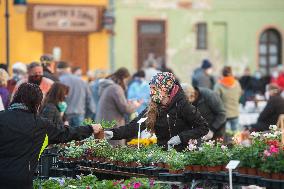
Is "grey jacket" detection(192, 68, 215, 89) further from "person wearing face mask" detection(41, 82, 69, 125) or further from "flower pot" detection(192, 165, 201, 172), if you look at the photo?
"flower pot" detection(192, 165, 201, 172)

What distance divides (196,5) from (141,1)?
2.07 m

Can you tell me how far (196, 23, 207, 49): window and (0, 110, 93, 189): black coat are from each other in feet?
83.6

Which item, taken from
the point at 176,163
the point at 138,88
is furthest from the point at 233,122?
the point at 176,163

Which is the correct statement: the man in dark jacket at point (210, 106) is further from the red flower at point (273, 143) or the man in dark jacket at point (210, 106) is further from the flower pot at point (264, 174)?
the flower pot at point (264, 174)

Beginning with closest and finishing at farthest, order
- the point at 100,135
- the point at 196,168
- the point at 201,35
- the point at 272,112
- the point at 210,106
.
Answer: the point at 196,168 → the point at 100,135 → the point at 210,106 → the point at 272,112 → the point at 201,35

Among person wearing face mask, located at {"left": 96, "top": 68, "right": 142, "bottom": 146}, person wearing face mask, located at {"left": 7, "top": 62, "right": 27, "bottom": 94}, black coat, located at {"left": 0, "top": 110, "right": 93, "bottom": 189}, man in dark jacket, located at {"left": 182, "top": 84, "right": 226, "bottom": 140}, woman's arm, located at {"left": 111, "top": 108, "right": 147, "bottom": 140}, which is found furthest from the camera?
person wearing face mask, located at {"left": 7, "top": 62, "right": 27, "bottom": 94}

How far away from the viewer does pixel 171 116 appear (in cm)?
1162

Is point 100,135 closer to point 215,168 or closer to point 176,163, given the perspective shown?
point 176,163

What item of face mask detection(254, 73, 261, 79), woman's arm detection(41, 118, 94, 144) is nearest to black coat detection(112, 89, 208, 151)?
woman's arm detection(41, 118, 94, 144)

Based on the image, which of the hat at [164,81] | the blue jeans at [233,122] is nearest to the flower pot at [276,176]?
the hat at [164,81]

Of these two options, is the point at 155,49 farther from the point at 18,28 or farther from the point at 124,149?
the point at 124,149

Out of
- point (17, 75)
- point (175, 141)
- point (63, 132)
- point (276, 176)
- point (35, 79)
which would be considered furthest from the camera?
point (17, 75)

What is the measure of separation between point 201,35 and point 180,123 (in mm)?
23407

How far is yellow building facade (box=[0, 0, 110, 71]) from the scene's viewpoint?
31266 millimetres
